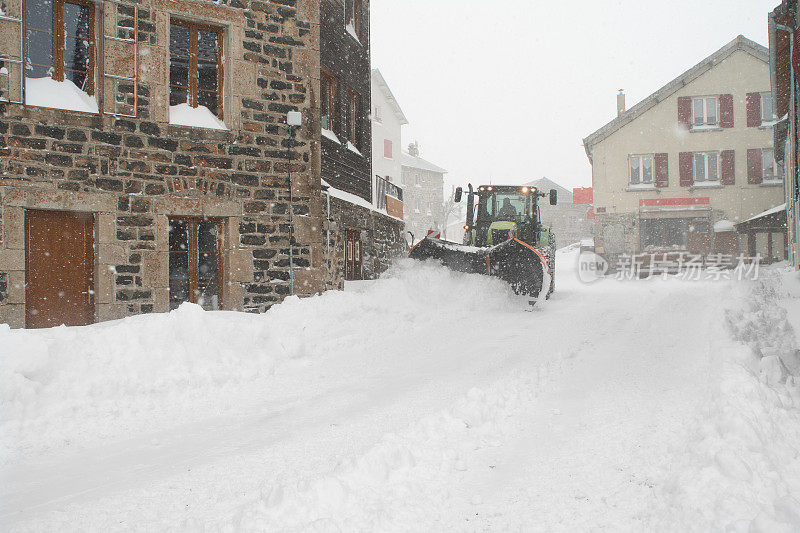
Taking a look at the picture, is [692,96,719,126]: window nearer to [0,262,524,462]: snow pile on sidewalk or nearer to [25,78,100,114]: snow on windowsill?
[0,262,524,462]: snow pile on sidewalk

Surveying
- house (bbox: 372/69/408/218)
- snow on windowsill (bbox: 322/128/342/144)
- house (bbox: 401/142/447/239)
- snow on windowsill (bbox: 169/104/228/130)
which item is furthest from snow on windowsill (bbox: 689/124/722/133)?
house (bbox: 401/142/447/239)

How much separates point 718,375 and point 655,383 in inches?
19.3

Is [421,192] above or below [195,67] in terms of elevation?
above

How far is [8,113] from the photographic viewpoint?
6746mm

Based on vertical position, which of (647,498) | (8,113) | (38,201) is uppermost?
(8,113)

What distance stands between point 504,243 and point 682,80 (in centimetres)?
2109

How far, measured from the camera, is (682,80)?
2595 cm

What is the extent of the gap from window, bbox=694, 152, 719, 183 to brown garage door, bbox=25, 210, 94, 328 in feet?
86.9

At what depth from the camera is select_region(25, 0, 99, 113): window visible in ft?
23.0

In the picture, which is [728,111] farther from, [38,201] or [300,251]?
[38,201]

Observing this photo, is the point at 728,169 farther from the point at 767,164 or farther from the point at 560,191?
the point at 560,191

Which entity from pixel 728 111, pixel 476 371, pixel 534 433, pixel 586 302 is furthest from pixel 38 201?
pixel 728 111

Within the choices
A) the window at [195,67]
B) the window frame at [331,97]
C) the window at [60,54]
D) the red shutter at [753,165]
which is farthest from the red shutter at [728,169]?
the window at [60,54]

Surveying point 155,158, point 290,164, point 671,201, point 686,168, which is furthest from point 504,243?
point 686,168
